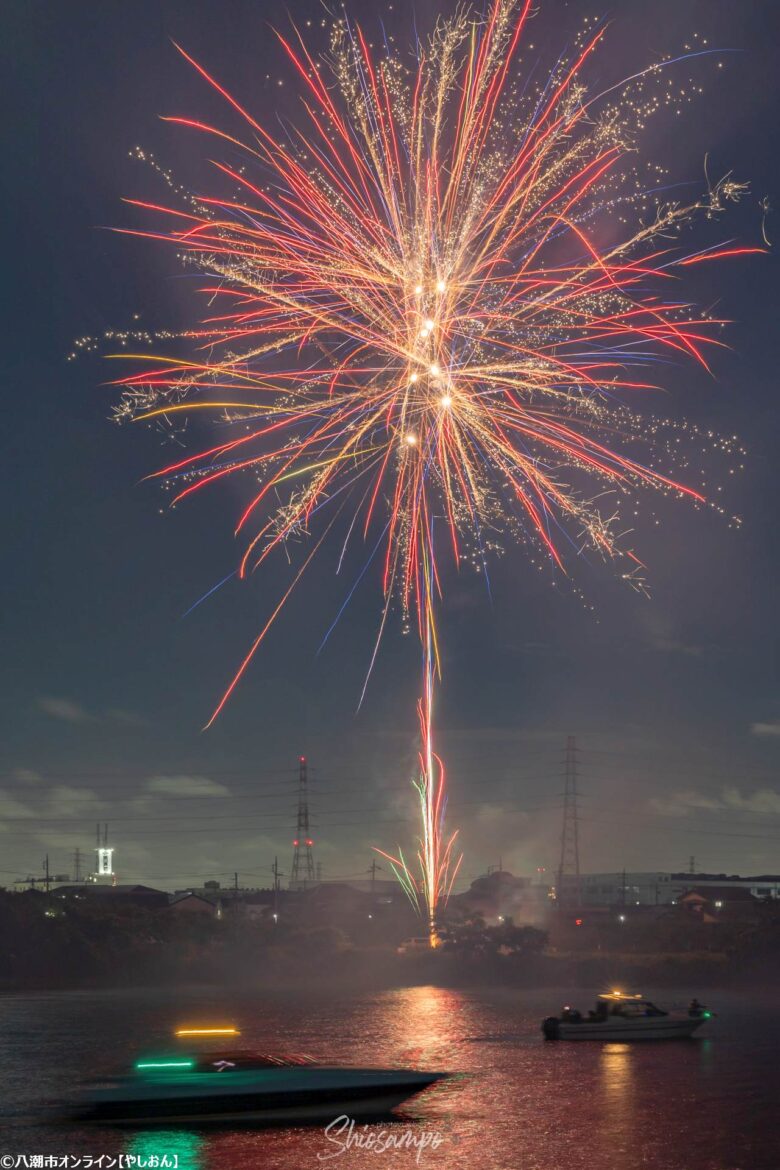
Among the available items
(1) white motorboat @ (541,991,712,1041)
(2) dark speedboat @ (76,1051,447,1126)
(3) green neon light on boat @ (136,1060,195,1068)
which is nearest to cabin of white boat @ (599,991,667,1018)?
(1) white motorboat @ (541,991,712,1041)

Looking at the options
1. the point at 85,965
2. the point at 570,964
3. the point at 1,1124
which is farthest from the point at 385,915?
the point at 1,1124

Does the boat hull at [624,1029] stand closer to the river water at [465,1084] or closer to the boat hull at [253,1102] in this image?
the river water at [465,1084]

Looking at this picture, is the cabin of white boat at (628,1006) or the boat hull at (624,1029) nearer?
the boat hull at (624,1029)

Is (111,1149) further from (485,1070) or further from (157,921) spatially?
(157,921)

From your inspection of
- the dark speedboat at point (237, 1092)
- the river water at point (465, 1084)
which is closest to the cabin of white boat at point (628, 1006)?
the river water at point (465, 1084)

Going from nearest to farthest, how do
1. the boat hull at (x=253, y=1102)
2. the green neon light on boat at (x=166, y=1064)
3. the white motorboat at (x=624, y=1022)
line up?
1. the boat hull at (x=253, y=1102)
2. the green neon light on boat at (x=166, y=1064)
3. the white motorboat at (x=624, y=1022)

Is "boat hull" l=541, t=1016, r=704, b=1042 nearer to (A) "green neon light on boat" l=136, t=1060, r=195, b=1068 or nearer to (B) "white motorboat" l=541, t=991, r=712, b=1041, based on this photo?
(B) "white motorboat" l=541, t=991, r=712, b=1041

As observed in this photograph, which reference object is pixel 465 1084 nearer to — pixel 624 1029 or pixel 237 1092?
pixel 237 1092
